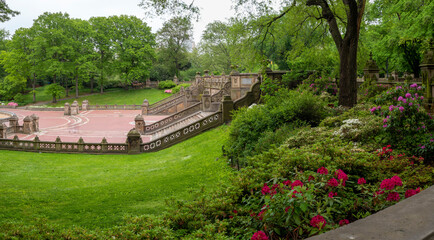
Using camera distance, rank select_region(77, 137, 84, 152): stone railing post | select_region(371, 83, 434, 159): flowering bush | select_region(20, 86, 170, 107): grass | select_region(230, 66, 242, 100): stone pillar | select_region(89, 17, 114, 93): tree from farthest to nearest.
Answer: select_region(89, 17, 114, 93): tree → select_region(20, 86, 170, 107): grass → select_region(230, 66, 242, 100): stone pillar → select_region(77, 137, 84, 152): stone railing post → select_region(371, 83, 434, 159): flowering bush

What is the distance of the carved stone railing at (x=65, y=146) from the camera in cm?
1883

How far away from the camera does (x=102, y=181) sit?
11.9 meters

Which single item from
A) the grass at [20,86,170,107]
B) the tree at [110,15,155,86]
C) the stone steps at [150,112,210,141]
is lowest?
the stone steps at [150,112,210,141]

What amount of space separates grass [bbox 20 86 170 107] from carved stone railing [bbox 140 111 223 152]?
3636 centimetres

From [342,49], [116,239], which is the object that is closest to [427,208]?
[116,239]

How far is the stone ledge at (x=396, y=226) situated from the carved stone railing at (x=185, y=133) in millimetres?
15300

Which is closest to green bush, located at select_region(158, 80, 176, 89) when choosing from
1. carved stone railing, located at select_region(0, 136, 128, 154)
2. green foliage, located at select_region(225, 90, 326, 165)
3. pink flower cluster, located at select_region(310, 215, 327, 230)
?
carved stone railing, located at select_region(0, 136, 128, 154)

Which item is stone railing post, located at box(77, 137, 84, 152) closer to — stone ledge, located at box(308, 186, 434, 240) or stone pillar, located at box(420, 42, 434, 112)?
stone pillar, located at box(420, 42, 434, 112)

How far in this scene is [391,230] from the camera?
2.46 meters

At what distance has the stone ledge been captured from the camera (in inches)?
93.2

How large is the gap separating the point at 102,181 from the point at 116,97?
48.5m

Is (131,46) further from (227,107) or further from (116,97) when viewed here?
(227,107)

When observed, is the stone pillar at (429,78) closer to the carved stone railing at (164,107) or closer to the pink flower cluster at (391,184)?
the pink flower cluster at (391,184)

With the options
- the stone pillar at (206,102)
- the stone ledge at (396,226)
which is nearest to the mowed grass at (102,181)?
the stone ledge at (396,226)
